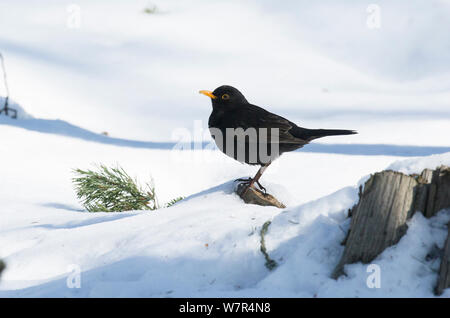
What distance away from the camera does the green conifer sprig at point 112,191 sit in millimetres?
4688

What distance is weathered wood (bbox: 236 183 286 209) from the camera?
3.62 metres

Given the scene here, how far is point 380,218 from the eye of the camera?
2.23 meters

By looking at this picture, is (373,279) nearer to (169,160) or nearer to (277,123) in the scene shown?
(277,123)

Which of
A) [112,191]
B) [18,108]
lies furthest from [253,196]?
[18,108]

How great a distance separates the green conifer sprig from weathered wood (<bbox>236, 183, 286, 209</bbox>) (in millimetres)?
1240

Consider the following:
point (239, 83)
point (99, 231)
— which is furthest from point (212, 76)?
point (99, 231)

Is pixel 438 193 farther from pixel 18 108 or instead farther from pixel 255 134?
pixel 18 108

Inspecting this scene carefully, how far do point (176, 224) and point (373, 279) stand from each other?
1.21 m

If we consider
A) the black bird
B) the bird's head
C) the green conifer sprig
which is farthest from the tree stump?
the green conifer sprig

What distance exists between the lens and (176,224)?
2.96 m

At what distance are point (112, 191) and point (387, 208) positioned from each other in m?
3.04

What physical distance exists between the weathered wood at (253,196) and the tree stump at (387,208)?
1.38 m

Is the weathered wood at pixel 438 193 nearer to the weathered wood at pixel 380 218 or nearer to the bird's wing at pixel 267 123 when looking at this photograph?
the weathered wood at pixel 380 218

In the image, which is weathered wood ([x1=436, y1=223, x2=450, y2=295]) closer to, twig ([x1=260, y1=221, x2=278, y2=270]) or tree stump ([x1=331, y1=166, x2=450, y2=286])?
tree stump ([x1=331, y1=166, x2=450, y2=286])
